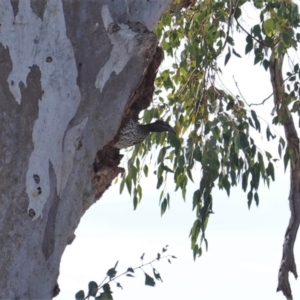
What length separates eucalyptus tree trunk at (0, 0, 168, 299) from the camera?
9.16 ft

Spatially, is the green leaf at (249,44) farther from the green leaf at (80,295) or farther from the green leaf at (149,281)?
the green leaf at (80,295)

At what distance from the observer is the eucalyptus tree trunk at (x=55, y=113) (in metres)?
2.79

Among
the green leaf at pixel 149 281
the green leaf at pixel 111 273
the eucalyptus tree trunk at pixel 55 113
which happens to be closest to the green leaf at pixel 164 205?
the eucalyptus tree trunk at pixel 55 113

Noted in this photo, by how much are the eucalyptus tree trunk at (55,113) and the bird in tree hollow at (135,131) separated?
39cm

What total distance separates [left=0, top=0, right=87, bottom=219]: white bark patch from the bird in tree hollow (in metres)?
0.49

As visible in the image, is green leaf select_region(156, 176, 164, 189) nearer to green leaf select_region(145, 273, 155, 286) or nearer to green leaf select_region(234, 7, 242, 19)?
green leaf select_region(234, 7, 242, 19)

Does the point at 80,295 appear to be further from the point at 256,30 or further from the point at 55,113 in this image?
the point at 256,30

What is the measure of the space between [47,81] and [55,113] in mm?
103

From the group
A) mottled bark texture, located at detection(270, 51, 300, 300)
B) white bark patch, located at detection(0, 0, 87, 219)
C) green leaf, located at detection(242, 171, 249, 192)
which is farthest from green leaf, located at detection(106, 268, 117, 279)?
mottled bark texture, located at detection(270, 51, 300, 300)

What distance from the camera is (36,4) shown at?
304 centimetres

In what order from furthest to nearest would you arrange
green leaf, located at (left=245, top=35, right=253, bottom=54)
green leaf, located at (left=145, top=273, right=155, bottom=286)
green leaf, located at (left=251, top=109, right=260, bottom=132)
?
1. green leaf, located at (left=245, top=35, right=253, bottom=54)
2. green leaf, located at (left=251, top=109, right=260, bottom=132)
3. green leaf, located at (left=145, top=273, right=155, bottom=286)

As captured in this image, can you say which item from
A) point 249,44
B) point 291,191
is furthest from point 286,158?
point 249,44

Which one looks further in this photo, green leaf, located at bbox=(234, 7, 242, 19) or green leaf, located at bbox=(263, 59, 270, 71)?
green leaf, located at bbox=(263, 59, 270, 71)

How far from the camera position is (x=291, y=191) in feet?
19.0
